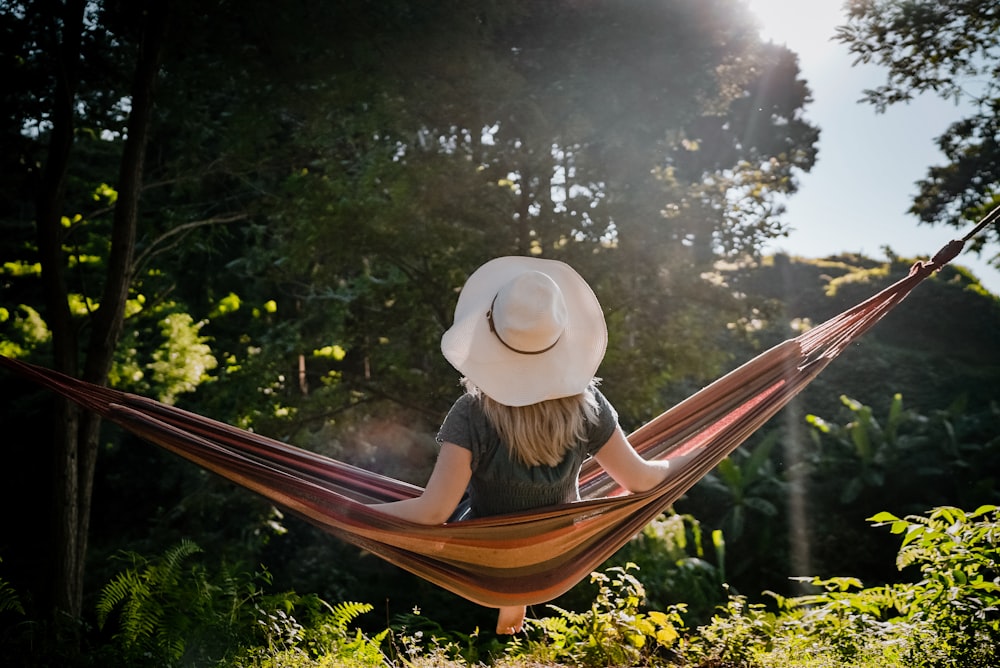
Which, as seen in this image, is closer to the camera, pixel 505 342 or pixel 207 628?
pixel 505 342

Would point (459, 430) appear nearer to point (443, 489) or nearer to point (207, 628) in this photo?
point (443, 489)

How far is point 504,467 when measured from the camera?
68.6 inches

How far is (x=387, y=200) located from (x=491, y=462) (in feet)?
11.8

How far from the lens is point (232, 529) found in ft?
20.2

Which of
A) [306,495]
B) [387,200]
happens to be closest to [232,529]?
[387,200]

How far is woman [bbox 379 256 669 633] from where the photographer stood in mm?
1681

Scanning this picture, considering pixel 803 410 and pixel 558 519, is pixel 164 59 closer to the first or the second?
pixel 558 519

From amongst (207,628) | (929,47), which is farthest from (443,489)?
(929,47)

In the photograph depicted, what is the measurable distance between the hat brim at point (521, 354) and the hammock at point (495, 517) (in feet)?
0.92

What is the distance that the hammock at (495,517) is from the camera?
1824mm

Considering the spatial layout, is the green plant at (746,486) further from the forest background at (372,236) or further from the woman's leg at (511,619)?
the woman's leg at (511,619)

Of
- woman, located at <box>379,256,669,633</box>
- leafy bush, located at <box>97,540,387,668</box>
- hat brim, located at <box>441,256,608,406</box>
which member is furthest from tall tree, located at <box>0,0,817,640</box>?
woman, located at <box>379,256,669,633</box>

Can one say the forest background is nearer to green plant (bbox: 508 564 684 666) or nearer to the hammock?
the hammock

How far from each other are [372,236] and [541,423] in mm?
3543
